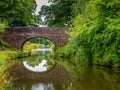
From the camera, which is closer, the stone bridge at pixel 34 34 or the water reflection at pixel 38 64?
the water reflection at pixel 38 64

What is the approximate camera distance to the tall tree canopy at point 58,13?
207ft

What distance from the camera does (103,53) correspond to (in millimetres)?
28594

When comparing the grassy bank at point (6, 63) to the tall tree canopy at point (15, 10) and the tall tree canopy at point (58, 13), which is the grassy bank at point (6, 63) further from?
the tall tree canopy at point (58, 13)

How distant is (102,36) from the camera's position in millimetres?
27469

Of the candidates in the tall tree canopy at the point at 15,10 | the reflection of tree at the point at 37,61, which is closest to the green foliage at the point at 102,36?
the reflection of tree at the point at 37,61

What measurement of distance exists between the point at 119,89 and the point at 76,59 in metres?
18.0

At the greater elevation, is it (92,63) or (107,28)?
(107,28)

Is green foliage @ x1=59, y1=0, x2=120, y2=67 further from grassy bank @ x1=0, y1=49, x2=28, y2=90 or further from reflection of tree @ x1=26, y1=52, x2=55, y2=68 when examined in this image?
grassy bank @ x1=0, y1=49, x2=28, y2=90

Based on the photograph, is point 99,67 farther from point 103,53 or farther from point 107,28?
point 107,28

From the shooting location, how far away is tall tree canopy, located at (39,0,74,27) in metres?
63.2

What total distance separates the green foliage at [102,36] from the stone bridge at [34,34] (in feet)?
49.3

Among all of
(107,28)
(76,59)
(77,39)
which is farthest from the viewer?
(76,59)

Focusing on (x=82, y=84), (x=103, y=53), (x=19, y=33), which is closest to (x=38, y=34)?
(x=19, y=33)

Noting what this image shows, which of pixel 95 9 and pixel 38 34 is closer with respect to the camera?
pixel 95 9
